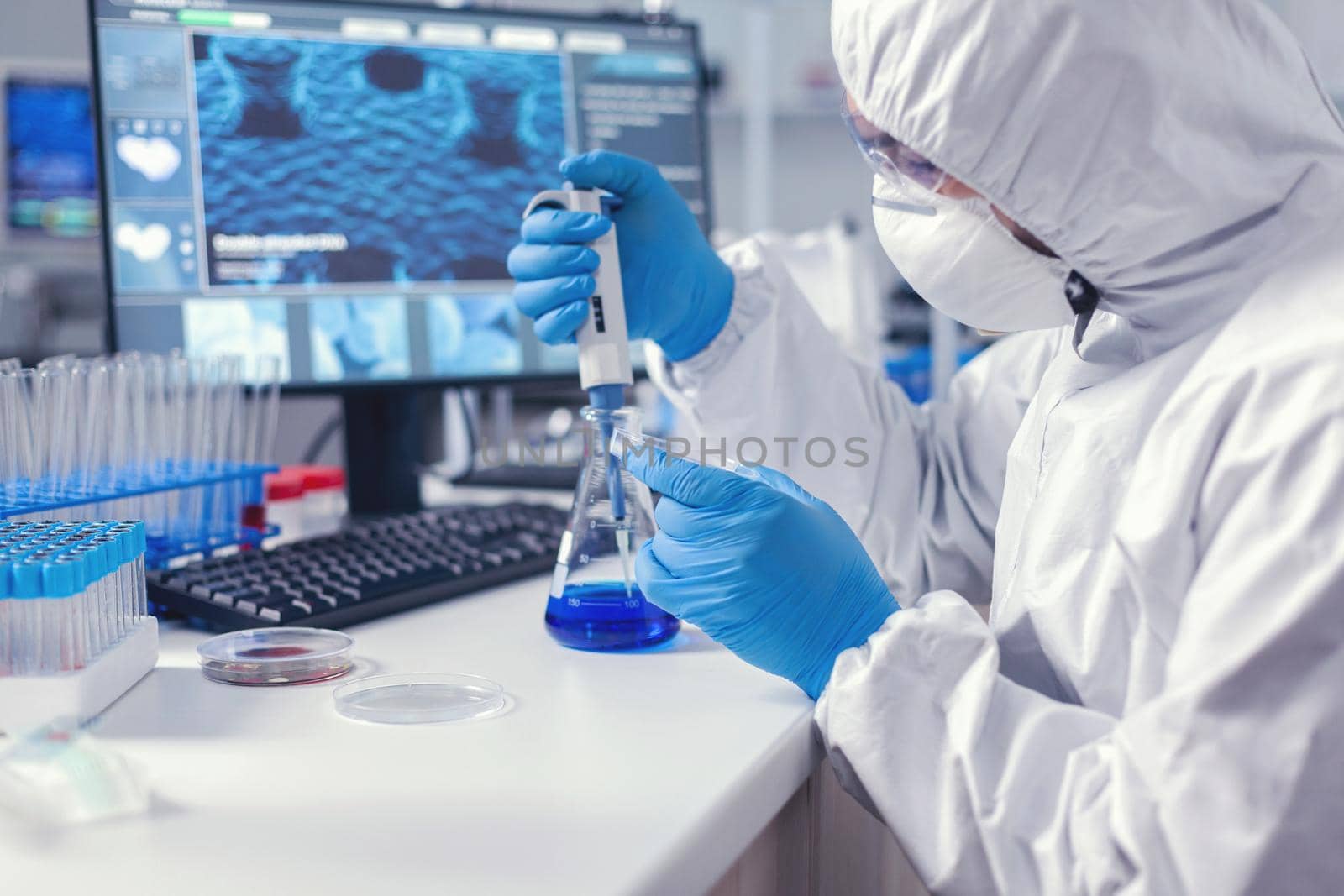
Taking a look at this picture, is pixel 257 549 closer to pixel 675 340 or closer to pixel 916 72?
pixel 675 340

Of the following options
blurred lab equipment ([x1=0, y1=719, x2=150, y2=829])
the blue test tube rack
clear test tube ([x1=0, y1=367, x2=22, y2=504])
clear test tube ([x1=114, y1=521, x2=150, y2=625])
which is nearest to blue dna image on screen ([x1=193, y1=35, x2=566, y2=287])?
the blue test tube rack

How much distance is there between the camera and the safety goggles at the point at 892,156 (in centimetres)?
80

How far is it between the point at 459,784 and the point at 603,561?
1.00 ft

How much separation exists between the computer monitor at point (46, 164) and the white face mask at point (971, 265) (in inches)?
100

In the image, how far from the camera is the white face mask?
85 centimetres

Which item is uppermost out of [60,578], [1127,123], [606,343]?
[1127,123]

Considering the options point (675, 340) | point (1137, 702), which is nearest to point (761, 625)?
point (1137, 702)

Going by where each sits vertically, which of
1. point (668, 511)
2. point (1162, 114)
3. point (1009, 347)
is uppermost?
point (1162, 114)

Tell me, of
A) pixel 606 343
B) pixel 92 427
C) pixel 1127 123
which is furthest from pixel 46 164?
pixel 1127 123

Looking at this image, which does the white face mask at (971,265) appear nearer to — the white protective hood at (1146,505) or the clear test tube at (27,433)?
the white protective hood at (1146,505)

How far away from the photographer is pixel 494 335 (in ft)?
4.48

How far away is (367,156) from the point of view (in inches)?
50.5

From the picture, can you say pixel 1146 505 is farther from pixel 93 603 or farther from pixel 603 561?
pixel 93 603

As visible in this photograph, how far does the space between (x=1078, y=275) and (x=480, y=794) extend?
53 cm
